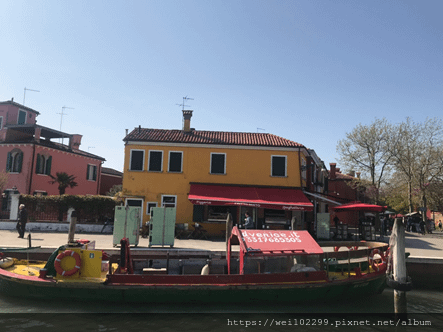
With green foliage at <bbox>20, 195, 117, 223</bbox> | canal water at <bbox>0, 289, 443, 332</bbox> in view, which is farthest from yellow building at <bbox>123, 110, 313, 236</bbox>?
canal water at <bbox>0, 289, 443, 332</bbox>

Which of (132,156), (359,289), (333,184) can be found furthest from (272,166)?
(333,184)

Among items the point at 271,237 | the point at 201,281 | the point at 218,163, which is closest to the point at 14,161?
the point at 218,163

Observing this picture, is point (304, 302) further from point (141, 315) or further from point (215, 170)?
point (215, 170)

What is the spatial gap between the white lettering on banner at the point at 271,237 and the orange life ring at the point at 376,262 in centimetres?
314

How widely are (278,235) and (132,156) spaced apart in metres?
14.2

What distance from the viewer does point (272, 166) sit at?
2138 centimetres

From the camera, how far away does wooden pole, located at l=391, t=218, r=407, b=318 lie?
330 inches

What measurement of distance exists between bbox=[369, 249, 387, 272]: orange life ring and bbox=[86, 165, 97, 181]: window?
28.4 metres

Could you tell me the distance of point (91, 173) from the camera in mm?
33406

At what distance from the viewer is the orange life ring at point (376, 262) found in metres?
10.5

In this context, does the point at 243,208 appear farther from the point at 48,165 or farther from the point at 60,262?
the point at 48,165

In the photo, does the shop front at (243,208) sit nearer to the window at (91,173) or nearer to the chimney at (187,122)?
the chimney at (187,122)

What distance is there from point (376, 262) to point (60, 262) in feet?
31.4

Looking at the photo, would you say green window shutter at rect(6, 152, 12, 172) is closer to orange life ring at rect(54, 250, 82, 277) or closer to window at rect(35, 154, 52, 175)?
window at rect(35, 154, 52, 175)
